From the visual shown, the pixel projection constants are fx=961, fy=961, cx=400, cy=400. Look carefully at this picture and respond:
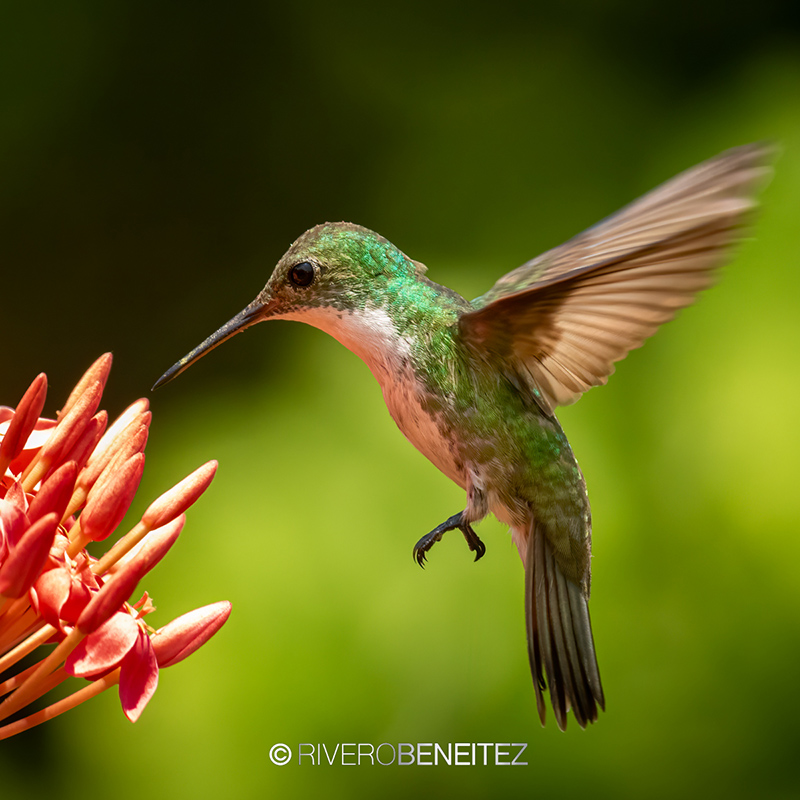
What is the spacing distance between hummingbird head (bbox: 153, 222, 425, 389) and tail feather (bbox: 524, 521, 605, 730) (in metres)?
0.30

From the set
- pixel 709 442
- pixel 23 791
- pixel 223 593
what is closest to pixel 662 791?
pixel 709 442

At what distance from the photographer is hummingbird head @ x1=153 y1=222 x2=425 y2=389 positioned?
0.83m

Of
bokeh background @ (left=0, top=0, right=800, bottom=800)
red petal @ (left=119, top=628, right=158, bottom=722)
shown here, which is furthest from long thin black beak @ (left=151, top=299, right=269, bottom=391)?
bokeh background @ (left=0, top=0, right=800, bottom=800)

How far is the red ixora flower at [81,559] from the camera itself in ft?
1.88

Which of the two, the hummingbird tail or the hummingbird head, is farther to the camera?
the hummingbird tail

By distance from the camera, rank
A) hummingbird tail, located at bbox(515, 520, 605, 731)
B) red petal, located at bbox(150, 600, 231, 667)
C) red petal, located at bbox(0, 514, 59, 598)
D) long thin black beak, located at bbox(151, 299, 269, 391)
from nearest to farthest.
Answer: red petal, located at bbox(0, 514, 59, 598) < red petal, located at bbox(150, 600, 231, 667) < long thin black beak, located at bbox(151, 299, 269, 391) < hummingbird tail, located at bbox(515, 520, 605, 731)

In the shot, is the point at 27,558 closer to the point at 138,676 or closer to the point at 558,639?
the point at 138,676

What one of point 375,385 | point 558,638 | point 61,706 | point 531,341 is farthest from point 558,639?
point 375,385

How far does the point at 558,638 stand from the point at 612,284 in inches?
16.0

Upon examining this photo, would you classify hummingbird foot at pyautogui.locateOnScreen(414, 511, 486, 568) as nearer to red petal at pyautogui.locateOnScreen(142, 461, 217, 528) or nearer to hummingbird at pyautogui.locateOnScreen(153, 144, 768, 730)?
hummingbird at pyautogui.locateOnScreen(153, 144, 768, 730)

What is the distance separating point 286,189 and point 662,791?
1.43 metres

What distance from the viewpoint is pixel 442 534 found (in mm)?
890

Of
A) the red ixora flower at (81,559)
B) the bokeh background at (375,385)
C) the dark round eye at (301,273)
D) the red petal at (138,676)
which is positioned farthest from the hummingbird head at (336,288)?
the bokeh background at (375,385)

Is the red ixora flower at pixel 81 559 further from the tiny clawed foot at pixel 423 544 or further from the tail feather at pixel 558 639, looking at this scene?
the tail feather at pixel 558 639
